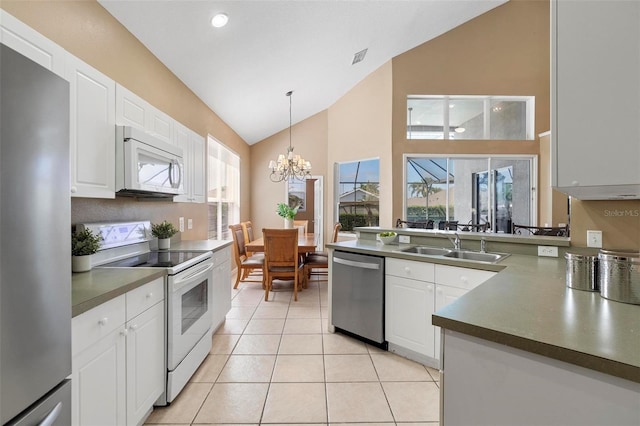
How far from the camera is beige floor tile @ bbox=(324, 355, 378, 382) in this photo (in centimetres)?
216

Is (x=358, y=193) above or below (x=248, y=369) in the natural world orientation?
above

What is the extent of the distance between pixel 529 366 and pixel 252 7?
3.02m

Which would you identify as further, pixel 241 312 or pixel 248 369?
pixel 241 312

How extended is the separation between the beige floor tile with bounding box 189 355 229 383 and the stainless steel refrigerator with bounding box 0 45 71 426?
4.05ft

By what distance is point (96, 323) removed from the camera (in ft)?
4.11

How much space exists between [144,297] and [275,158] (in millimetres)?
5409

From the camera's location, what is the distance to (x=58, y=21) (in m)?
1.66

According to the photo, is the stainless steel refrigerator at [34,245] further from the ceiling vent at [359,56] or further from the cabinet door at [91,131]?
the ceiling vent at [359,56]

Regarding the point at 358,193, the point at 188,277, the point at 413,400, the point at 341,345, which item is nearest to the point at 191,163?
the point at 188,277

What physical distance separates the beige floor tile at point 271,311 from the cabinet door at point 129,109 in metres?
2.32

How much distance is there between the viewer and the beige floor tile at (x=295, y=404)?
69.0 inches

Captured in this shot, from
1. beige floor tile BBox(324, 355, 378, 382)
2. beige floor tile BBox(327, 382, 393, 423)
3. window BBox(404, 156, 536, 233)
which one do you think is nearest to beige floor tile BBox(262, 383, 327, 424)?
beige floor tile BBox(327, 382, 393, 423)

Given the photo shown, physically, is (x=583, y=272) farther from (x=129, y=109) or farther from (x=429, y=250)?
(x=129, y=109)

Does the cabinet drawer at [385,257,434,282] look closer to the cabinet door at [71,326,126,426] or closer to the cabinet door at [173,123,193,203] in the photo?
the cabinet door at [71,326,126,426]
